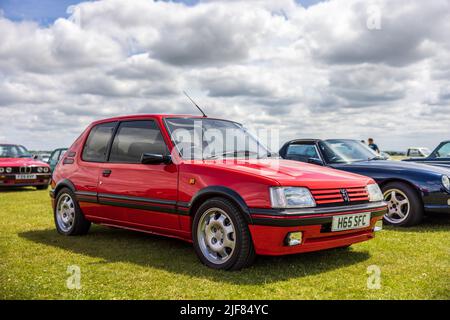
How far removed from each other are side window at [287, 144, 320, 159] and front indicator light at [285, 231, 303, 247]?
404 cm

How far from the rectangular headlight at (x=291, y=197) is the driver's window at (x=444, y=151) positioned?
7329mm

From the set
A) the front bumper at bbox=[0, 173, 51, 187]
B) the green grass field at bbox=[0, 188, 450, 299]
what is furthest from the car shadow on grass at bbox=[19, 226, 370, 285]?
the front bumper at bbox=[0, 173, 51, 187]

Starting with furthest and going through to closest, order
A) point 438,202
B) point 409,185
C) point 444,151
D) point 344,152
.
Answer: point 444,151
point 344,152
point 409,185
point 438,202

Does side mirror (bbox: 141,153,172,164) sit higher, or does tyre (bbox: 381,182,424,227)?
side mirror (bbox: 141,153,172,164)

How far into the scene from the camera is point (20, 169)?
1438 cm

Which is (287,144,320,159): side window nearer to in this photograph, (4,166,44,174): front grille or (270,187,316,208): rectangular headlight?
(270,187,316,208): rectangular headlight

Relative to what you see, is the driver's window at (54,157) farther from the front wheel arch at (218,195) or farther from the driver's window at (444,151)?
the front wheel arch at (218,195)

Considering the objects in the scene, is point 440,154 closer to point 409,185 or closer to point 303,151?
point 409,185

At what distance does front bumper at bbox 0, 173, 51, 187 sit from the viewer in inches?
550

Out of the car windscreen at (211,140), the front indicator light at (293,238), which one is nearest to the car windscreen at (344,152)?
the car windscreen at (211,140)

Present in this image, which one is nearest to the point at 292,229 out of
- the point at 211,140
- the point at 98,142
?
the point at 211,140

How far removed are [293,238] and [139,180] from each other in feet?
6.58

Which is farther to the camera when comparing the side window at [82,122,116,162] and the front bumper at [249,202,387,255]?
the side window at [82,122,116,162]

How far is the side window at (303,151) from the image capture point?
8.29m
